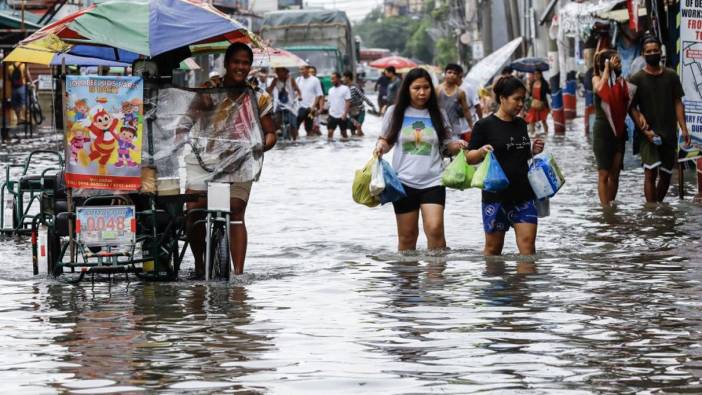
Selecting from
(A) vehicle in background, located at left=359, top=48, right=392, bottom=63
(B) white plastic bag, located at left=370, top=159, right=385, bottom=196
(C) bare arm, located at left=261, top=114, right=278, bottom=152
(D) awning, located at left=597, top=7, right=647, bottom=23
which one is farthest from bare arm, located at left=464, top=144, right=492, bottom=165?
(A) vehicle in background, located at left=359, top=48, right=392, bottom=63

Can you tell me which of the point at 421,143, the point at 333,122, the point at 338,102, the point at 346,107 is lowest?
the point at 421,143

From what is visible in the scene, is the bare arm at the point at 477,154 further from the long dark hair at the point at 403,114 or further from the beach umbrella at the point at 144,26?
the beach umbrella at the point at 144,26

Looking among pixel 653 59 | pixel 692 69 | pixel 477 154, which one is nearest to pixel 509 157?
pixel 477 154

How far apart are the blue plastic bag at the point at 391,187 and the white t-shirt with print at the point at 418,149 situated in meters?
0.11

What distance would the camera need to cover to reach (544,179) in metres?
12.0

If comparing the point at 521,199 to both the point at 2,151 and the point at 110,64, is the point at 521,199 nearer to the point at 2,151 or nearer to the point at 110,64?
the point at 110,64

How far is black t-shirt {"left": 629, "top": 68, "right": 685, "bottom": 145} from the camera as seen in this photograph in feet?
54.7

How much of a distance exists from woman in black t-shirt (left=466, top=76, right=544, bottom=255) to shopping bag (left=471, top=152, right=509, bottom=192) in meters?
0.09

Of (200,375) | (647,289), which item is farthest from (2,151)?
(200,375)

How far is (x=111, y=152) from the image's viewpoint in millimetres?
11289

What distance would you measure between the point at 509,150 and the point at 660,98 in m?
4.98

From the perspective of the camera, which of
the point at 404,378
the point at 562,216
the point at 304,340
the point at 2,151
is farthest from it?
the point at 2,151

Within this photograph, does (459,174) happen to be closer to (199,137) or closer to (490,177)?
(490,177)

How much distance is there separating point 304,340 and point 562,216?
26.3ft
